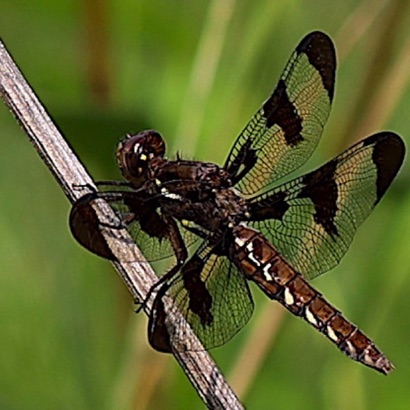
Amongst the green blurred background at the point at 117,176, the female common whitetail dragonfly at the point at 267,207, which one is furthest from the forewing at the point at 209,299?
the green blurred background at the point at 117,176

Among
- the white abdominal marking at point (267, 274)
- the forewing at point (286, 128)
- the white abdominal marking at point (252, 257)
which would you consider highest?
the forewing at point (286, 128)

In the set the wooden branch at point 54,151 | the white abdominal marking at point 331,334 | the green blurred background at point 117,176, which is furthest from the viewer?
the green blurred background at point 117,176

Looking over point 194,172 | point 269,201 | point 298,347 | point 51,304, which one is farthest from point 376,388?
point 51,304

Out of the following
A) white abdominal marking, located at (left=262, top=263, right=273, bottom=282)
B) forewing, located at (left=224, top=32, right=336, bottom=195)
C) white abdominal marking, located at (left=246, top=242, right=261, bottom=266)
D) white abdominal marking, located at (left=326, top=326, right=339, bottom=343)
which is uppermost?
forewing, located at (left=224, top=32, right=336, bottom=195)

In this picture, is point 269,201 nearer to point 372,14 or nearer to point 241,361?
point 241,361

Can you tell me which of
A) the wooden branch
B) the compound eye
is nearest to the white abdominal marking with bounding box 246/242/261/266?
the compound eye

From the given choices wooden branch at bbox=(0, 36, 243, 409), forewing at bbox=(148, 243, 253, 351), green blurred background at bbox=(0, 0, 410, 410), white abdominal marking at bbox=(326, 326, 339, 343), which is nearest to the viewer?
wooden branch at bbox=(0, 36, 243, 409)

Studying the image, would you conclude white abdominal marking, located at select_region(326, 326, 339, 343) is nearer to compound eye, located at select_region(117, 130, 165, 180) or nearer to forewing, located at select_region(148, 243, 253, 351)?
forewing, located at select_region(148, 243, 253, 351)

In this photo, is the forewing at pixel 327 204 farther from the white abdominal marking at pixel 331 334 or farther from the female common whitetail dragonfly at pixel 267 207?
the white abdominal marking at pixel 331 334

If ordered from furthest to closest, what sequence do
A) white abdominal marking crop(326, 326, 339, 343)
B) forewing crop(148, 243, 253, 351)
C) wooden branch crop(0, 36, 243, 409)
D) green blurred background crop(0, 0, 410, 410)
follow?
1. green blurred background crop(0, 0, 410, 410)
2. white abdominal marking crop(326, 326, 339, 343)
3. forewing crop(148, 243, 253, 351)
4. wooden branch crop(0, 36, 243, 409)
